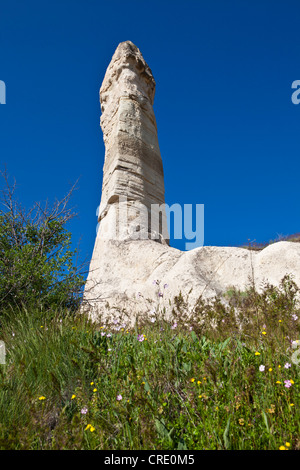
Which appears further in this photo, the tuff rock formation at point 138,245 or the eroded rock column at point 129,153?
the eroded rock column at point 129,153

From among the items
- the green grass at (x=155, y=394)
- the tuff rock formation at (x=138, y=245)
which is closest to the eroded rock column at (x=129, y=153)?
the tuff rock formation at (x=138, y=245)

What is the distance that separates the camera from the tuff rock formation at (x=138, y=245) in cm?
713

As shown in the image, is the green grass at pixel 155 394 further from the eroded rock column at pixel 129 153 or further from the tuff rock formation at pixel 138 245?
the eroded rock column at pixel 129 153

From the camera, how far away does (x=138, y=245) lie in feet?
30.9

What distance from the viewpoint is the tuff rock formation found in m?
7.13

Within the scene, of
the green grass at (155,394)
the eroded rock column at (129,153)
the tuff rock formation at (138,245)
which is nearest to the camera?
the green grass at (155,394)

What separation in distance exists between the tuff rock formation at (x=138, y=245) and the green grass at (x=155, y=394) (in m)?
1.62

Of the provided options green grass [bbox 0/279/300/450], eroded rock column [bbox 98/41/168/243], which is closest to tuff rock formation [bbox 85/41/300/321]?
eroded rock column [bbox 98/41/168/243]

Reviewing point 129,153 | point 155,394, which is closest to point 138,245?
point 129,153

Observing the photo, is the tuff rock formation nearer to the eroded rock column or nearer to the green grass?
the eroded rock column

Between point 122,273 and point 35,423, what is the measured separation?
6.57m

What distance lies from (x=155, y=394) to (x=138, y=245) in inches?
270

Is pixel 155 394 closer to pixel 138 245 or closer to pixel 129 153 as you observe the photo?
pixel 138 245
